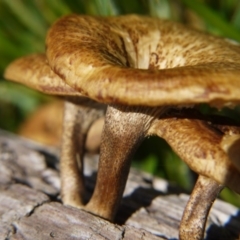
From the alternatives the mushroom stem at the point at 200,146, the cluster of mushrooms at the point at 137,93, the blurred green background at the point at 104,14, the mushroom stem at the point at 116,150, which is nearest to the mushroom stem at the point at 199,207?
the cluster of mushrooms at the point at 137,93

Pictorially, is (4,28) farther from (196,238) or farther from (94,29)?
(196,238)

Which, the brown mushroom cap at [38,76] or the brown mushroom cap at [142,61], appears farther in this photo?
the brown mushroom cap at [38,76]

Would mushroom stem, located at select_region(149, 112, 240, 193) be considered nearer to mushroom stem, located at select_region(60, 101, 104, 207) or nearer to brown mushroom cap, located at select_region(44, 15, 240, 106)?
brown mushroom cap, located at select_region(44, 15, 240, 106)

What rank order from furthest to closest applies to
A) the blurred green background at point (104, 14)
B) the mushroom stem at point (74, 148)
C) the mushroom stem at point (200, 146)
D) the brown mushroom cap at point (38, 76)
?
the blurred green background at point (104, 14) → the mushroom stem at point (74, 148) → the brown mushroom cap at point (38, 76) → the mushroom stem at point (200, 146)

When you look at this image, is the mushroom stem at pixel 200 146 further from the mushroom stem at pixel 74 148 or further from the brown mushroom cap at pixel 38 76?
the mushroom stem at pixel 74 148

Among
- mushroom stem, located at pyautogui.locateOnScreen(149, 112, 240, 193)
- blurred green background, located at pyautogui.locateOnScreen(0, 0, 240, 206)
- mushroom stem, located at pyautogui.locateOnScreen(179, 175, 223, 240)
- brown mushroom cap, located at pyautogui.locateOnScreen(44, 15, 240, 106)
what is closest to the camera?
brown mushroom cap, located at pyautogui.locateOnScreen(44, 15, 240, 106)

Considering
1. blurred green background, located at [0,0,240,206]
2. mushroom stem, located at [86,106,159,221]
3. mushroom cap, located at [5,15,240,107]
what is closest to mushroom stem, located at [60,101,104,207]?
mushroom stem, located at [86,106,159,221]
